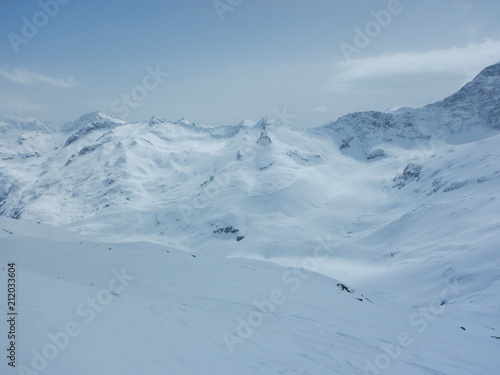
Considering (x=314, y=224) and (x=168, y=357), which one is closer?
(x=168, y=357)

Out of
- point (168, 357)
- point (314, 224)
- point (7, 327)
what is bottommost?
point (314, 224)

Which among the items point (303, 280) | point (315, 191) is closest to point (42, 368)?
point (303, 280)

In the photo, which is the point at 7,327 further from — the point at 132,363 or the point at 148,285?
the point at 148,285

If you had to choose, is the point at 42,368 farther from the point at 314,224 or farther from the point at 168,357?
the point at 314,224

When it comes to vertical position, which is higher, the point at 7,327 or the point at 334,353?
the point at 7,327

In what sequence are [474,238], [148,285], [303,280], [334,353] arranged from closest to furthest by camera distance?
[334,353], [148,285], [303,280], [474,238]

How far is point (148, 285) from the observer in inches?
969

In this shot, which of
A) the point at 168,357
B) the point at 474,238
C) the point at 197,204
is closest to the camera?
the point at 168,357

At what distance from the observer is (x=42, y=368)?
35.1 ft

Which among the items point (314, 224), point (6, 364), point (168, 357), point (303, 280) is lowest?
point (314, 224)

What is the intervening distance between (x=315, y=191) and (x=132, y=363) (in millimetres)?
168615

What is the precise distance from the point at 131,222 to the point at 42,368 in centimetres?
19951

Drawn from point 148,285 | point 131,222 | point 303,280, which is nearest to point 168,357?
point 148,285

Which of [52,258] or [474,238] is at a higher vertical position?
[52,258]
